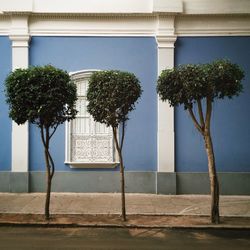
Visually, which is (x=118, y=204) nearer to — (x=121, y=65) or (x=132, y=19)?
(x=121, y=65)

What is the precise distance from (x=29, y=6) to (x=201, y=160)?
6.90 m

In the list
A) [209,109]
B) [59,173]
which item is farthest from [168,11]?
[59,173]

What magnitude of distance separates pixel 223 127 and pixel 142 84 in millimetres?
2771

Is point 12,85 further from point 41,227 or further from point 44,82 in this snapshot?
point 41,227

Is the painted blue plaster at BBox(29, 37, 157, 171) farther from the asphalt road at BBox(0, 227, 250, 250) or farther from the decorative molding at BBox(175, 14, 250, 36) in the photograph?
the asphalt road at BBox(0, 227, 250, 250)

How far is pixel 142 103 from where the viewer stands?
426 inches

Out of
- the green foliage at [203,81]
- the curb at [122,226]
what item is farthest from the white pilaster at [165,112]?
the curb at [122,226]

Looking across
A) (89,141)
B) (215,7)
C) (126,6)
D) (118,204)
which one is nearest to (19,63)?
(89,141)

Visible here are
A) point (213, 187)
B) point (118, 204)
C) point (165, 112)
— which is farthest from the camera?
point (165, 112)

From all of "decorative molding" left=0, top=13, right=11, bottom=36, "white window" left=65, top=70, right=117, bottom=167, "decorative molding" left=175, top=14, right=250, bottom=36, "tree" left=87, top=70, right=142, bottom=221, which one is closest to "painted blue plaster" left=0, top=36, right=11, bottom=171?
"decorative molding" left=0, top=13, right=11, bottom=36

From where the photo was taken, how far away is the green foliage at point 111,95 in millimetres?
7656

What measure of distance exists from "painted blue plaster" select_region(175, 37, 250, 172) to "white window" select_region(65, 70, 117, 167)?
2148 mm

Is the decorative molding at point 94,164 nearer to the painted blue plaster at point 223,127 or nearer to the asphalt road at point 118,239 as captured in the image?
the painted blue plaster at point 223,127

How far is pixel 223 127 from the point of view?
425 inches
